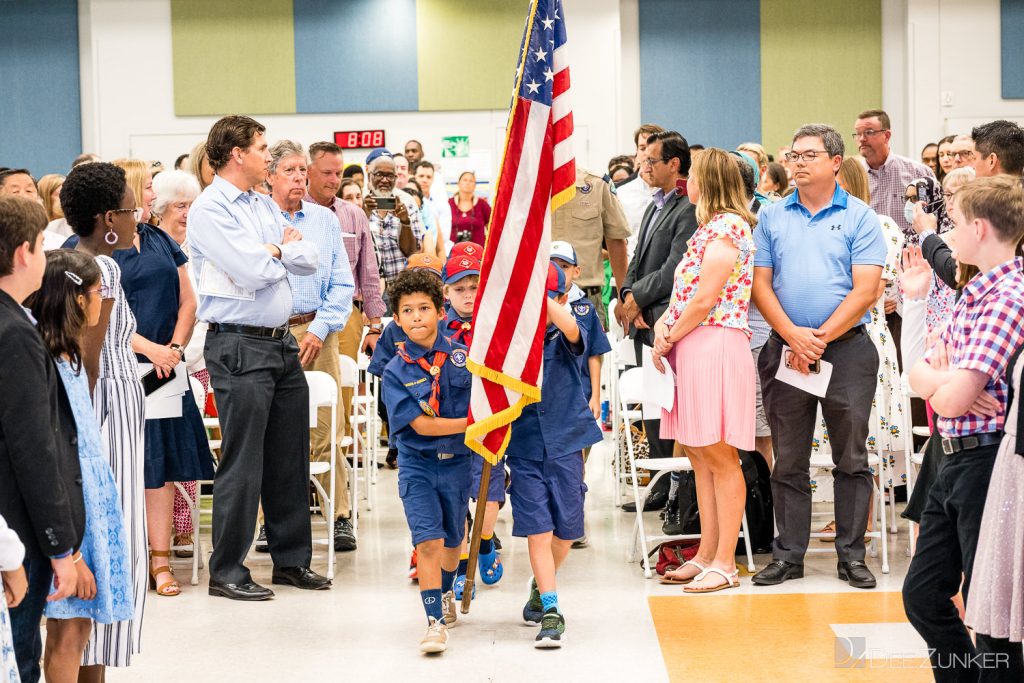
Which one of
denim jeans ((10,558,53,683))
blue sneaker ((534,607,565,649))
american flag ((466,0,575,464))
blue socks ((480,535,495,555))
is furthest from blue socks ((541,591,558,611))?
denim jeans ((10,558,53,683))

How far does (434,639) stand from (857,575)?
1.89 m

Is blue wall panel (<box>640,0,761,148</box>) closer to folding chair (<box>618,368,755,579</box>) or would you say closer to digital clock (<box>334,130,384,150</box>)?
digital clock (<box>334,130,384,150</box>)

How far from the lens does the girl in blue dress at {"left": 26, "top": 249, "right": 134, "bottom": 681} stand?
296cm

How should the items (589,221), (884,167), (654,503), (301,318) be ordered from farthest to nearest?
(884,167), (589,221), (654,503), (301,318)

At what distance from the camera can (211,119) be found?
14938 millimetres

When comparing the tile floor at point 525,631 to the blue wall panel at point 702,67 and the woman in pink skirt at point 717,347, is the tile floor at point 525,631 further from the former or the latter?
the blue wall panel at point 702,67

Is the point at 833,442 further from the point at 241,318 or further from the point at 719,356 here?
the point at 241,318

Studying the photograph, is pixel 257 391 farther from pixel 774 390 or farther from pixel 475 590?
pixel 774 390

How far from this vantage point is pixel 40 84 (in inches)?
602

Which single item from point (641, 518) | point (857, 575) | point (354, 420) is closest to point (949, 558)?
point (857, 575)

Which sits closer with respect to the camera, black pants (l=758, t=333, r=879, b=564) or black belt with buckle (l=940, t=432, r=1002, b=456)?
black belt with buckle (l=940, t=432, r=1002, b=456)

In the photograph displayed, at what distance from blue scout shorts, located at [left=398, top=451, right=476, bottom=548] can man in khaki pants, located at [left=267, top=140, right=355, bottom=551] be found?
1375 mm

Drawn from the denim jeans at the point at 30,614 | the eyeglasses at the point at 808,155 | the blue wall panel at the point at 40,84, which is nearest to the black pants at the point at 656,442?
the eyeglasses at the point at 808,155

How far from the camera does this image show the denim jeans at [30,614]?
107 inches
